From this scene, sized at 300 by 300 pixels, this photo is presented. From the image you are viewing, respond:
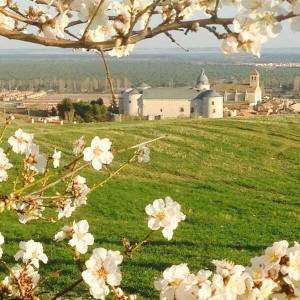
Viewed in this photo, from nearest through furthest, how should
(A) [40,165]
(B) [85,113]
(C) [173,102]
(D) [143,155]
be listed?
(A) [40,165], (D) [143,155], (B) [85,113], (C) [173,102]

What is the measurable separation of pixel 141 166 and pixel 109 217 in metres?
4.26

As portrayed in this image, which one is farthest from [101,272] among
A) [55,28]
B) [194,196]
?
[194,196]

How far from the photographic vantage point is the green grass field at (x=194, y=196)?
7.06m

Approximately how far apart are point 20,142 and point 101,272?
2.44 feet

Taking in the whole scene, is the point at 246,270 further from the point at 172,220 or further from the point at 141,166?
the point at 141,166

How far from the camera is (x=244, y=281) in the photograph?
143 centimetres

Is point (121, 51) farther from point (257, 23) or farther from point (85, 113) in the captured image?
point (85, 113)

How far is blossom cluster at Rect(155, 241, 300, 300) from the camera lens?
1399 mm

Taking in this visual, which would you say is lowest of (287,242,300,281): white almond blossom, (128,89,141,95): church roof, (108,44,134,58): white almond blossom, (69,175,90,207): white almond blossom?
(128,89,141,95): church roof

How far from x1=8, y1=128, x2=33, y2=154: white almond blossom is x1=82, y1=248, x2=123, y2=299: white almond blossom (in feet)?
2.19

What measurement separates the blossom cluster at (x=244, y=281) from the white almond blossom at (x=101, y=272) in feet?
0.42

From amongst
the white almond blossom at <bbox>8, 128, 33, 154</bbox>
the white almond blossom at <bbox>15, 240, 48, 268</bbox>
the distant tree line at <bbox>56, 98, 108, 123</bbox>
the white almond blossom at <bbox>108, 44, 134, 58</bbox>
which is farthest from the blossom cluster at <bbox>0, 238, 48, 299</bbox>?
the distant tree line at <bbox>56, 98, 108, 123</bbox>

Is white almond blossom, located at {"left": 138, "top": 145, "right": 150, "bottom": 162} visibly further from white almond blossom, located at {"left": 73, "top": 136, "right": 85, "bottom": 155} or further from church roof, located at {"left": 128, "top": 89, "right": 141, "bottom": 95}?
church roof, located at {"left": 128, "top": 89, "right": 141, "bottom": 95}

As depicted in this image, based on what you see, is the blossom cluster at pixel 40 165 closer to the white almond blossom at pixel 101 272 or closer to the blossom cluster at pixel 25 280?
the blossom cluster at pixel 25 280
